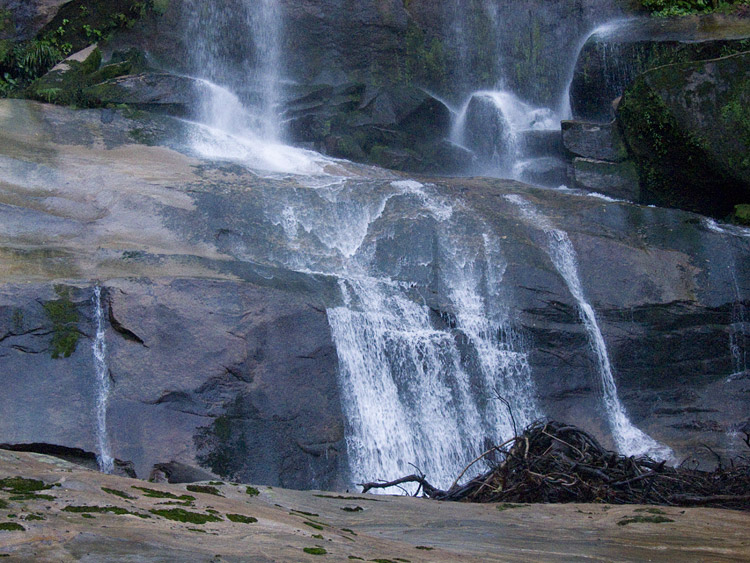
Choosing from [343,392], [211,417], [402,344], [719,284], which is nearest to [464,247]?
[402,344]

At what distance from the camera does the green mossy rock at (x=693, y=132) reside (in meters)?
13.5

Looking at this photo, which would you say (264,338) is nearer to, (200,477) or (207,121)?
(200,477)

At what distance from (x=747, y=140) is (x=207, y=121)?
10.7 meters

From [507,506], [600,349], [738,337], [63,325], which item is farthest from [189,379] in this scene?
[738,337]

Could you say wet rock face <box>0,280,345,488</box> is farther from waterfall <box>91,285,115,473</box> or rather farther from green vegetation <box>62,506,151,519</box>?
green vegetation <box>62,506,151,519</box>

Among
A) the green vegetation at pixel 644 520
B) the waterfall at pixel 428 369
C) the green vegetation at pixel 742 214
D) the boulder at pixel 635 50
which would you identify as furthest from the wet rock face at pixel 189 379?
the boulder at pixel 635 50

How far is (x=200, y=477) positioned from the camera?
613 centimetres

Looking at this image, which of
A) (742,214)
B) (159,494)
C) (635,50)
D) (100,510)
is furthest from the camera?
(635,50)

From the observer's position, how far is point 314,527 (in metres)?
3.93

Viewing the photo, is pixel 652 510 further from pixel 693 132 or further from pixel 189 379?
pixel 693 132

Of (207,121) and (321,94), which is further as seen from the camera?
(321,94)

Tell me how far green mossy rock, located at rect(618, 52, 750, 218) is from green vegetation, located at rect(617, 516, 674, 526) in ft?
36.0

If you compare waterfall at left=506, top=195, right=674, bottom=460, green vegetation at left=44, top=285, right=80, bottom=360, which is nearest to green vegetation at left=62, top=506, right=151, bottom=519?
green vegetation at left=44, top=285, right=80, bottom=360

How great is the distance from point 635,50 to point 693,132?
3222mm
